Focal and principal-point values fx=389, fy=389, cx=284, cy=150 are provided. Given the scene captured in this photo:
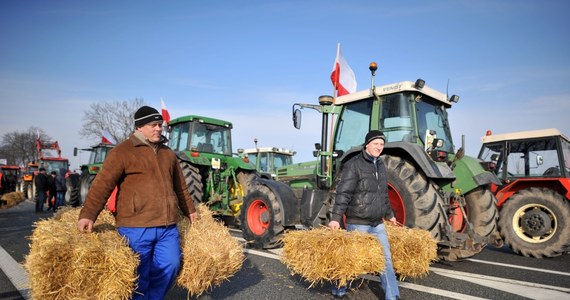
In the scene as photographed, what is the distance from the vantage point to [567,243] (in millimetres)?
6234

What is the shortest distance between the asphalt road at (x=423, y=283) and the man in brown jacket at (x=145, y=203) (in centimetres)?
99

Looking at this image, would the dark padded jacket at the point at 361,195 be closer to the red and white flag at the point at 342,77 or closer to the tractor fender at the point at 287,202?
the tractor fender at the point at 287,202

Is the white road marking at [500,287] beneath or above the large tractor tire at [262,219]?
beneath

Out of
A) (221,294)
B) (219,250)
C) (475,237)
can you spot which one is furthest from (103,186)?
(475,237)

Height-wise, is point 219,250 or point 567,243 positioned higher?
point 219,250

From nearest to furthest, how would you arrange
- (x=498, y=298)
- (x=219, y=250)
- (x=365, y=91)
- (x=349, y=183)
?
1. (x=219, y=250)
2. (x=349, y=183)
3. (x=498, y=298)
4. (x=365, y=91)

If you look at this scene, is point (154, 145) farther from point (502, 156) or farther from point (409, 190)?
point (502, 156)

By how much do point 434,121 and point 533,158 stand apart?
10.4 ft

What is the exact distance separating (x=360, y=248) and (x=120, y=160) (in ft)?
6.79

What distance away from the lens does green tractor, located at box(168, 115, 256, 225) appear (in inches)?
356

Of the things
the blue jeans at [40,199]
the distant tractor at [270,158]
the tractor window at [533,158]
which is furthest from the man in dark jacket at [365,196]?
the blue jeans at [40,199]

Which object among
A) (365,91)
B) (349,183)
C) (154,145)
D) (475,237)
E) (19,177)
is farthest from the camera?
(19,177)

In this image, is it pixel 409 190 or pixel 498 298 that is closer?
pixel 498 298

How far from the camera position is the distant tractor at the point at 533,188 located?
6.39 m
